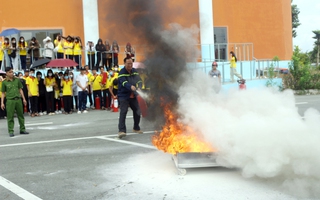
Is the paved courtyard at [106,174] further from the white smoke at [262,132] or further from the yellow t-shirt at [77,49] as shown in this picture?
the yellow t-shirt at [77,49]

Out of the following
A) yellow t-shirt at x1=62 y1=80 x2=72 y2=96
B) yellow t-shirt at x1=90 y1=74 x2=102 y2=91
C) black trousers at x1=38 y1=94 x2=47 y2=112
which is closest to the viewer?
yellow t-shirt at x1=62 y1=80 x2=72 y2=96

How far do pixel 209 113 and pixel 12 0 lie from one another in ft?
60.5

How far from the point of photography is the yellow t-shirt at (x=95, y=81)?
18562 millimetres

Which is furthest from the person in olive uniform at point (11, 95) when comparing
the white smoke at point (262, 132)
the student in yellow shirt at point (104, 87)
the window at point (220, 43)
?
the window at point (220, 43)

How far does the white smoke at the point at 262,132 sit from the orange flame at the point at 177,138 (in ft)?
0.45

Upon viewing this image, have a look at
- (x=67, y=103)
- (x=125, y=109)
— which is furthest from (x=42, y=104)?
(x=125, y=109)

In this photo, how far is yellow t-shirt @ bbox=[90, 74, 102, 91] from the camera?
18.6 metres

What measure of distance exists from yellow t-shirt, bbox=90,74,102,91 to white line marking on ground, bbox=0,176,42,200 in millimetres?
11735

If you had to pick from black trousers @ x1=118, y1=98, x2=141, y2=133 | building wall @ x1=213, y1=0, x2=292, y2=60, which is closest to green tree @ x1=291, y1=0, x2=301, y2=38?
building wall @ x1=213, y1=0, x2=292, y2=60

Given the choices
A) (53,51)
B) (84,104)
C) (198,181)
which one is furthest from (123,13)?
(53,51)

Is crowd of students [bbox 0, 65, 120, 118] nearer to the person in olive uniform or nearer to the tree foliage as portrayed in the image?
the person in olive uniform

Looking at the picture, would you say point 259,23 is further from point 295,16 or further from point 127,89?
point 295,16

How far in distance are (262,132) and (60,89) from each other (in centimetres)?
1338

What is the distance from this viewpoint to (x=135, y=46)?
8531mm
